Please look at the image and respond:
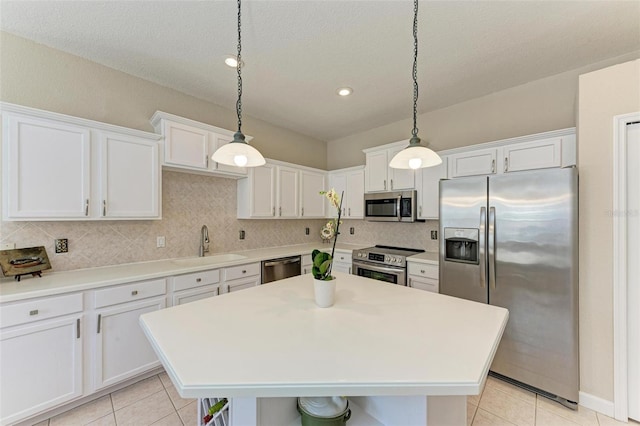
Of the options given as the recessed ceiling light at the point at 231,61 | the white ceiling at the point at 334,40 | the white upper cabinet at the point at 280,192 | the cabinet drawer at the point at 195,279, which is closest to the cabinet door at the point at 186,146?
the white ceiling at the point at 334,40

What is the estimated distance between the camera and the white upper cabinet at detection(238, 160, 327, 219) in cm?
340

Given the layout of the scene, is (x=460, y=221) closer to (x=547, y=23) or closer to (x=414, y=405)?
(x=547, y=23)

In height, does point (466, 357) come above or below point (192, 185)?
below

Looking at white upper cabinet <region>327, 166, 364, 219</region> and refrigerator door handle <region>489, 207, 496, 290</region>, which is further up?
white upper cabinet <region>327, 166, 364, 219</region>

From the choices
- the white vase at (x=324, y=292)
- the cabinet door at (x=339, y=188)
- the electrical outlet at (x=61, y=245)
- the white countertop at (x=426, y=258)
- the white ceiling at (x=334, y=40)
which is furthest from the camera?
the cabinet door at (x=339, y=188)

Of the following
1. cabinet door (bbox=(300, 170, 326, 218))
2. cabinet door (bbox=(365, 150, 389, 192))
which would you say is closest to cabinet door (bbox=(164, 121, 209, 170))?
cabinet door (bbox=(300, 170, 326, 218))

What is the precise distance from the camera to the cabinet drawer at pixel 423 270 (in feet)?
9.19

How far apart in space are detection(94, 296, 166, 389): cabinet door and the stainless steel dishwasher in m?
1.15

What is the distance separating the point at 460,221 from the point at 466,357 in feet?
5.63

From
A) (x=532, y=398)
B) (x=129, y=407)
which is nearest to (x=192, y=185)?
(x=129, y=407)

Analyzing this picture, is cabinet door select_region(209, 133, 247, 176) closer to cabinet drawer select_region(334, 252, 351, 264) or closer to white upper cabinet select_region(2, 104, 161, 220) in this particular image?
white upper cabinet select_region(2, 104, 161, 220)

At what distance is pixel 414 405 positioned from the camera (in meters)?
1.07

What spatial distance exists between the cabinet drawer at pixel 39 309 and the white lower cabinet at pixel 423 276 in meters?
3.01

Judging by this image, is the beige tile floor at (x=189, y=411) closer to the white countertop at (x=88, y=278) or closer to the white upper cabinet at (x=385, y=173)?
the white countertop at (x=88, y=278)
